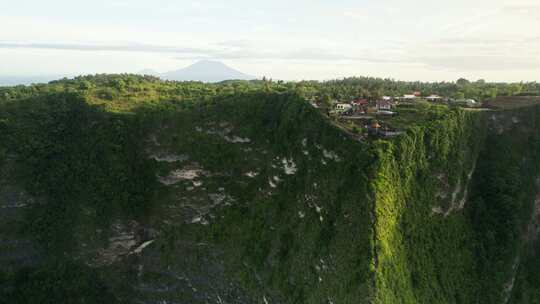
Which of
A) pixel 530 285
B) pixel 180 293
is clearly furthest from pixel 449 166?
pixel 180 293

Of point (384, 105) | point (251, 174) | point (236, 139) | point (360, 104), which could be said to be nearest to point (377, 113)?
point (384, 105)

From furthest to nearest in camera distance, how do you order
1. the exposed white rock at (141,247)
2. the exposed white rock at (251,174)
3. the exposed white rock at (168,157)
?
the exposed white rock at (168,157)
the exposed white rock at (141,247)
the exposed white rock at (251,174)

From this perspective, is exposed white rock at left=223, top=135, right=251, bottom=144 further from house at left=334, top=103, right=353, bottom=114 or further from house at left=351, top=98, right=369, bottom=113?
house at left=351, top=98, right=369, bottom=113

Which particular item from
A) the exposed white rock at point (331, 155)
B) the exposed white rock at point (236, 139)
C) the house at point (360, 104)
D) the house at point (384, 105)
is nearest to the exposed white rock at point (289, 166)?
the exposed white rock at point (331, 155)

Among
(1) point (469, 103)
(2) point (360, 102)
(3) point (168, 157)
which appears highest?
(1) point (469, 103)

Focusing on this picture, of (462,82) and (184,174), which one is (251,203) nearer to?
(184,174)

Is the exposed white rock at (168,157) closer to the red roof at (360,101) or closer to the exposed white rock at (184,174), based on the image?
the exposed white rock at (184,174)
